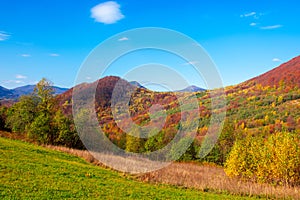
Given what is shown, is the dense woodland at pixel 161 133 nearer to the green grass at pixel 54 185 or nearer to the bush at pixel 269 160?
the bush at pixel 269 160

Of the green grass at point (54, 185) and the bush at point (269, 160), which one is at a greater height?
the bush at point (269, 160)

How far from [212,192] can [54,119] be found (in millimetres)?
31873

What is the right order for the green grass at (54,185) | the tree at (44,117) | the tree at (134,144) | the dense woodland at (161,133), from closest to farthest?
the green grass at (54,185)
the dense woodland at (161,133)
the tree at (44,117)
the tree at (134,144)

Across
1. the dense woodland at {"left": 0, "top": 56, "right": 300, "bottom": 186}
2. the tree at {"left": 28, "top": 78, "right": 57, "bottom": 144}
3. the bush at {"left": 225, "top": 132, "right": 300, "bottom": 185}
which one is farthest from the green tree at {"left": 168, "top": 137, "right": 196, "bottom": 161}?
the tree at {"left": 28, "top": 78, "right": 57, "bottom": 144}

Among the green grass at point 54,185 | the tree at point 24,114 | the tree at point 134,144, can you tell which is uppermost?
the tree at point 24,114

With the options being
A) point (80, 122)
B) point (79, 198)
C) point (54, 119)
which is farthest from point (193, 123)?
point (79, 198)

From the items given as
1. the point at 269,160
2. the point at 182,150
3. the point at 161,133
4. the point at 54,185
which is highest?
the point at 161,133

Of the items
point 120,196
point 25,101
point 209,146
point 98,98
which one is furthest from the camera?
point 25,101

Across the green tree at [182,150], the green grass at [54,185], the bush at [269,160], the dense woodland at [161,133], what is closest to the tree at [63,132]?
the dense woodland at [161,133]

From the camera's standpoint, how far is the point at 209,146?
46.8m

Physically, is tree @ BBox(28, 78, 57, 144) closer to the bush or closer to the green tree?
the green tree

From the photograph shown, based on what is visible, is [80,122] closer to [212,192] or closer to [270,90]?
[212,192]

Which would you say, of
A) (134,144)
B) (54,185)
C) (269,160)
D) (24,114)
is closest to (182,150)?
(134,144)

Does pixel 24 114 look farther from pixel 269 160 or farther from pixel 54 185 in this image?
pixel 54 185
